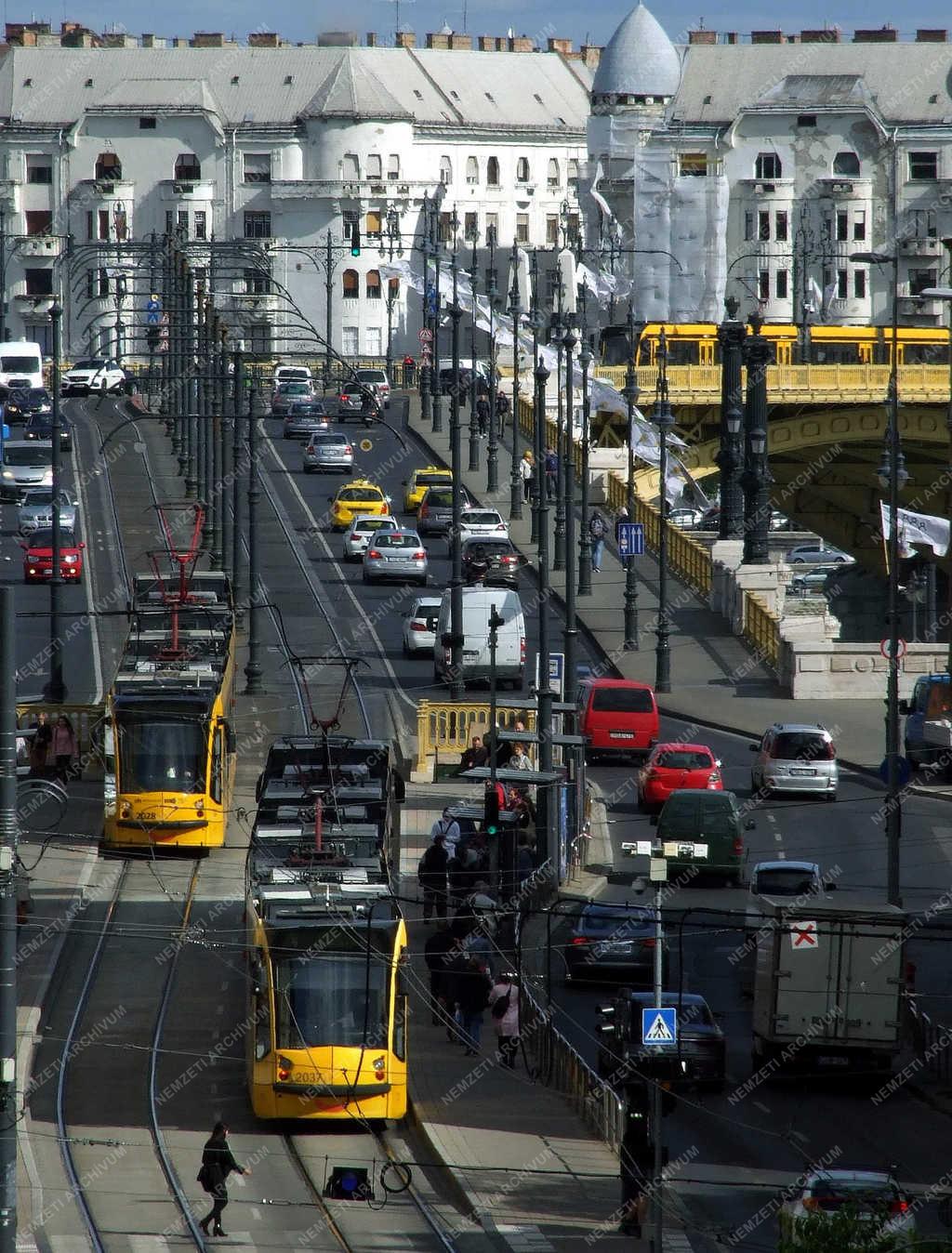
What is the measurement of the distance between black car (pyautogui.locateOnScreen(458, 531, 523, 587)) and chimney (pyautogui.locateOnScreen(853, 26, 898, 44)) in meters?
80.9

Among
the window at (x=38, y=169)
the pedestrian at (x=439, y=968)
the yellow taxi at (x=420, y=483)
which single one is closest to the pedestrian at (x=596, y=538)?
the yellow taxi at (x=420, y=483)

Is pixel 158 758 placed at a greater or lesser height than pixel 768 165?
lesser

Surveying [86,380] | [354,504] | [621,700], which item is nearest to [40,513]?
[354,504]

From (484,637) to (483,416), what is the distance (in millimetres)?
36311

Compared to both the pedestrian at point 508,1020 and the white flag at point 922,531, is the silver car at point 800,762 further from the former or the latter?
the pedestrian at point 508,1020

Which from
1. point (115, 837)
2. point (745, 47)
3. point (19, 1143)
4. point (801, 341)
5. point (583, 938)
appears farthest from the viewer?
point (745, 47)

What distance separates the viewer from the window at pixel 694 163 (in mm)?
133250

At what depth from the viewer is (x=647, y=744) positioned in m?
48.8

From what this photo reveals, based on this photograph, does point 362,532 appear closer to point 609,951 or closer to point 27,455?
point 27,455

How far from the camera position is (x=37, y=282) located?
13812 centimetres

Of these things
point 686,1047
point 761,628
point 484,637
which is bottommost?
point 686,1047

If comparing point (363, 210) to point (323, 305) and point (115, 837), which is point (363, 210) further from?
point (115, 837)

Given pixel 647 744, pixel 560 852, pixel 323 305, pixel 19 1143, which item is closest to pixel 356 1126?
pixel 19 1143

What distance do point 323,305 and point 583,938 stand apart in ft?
358
